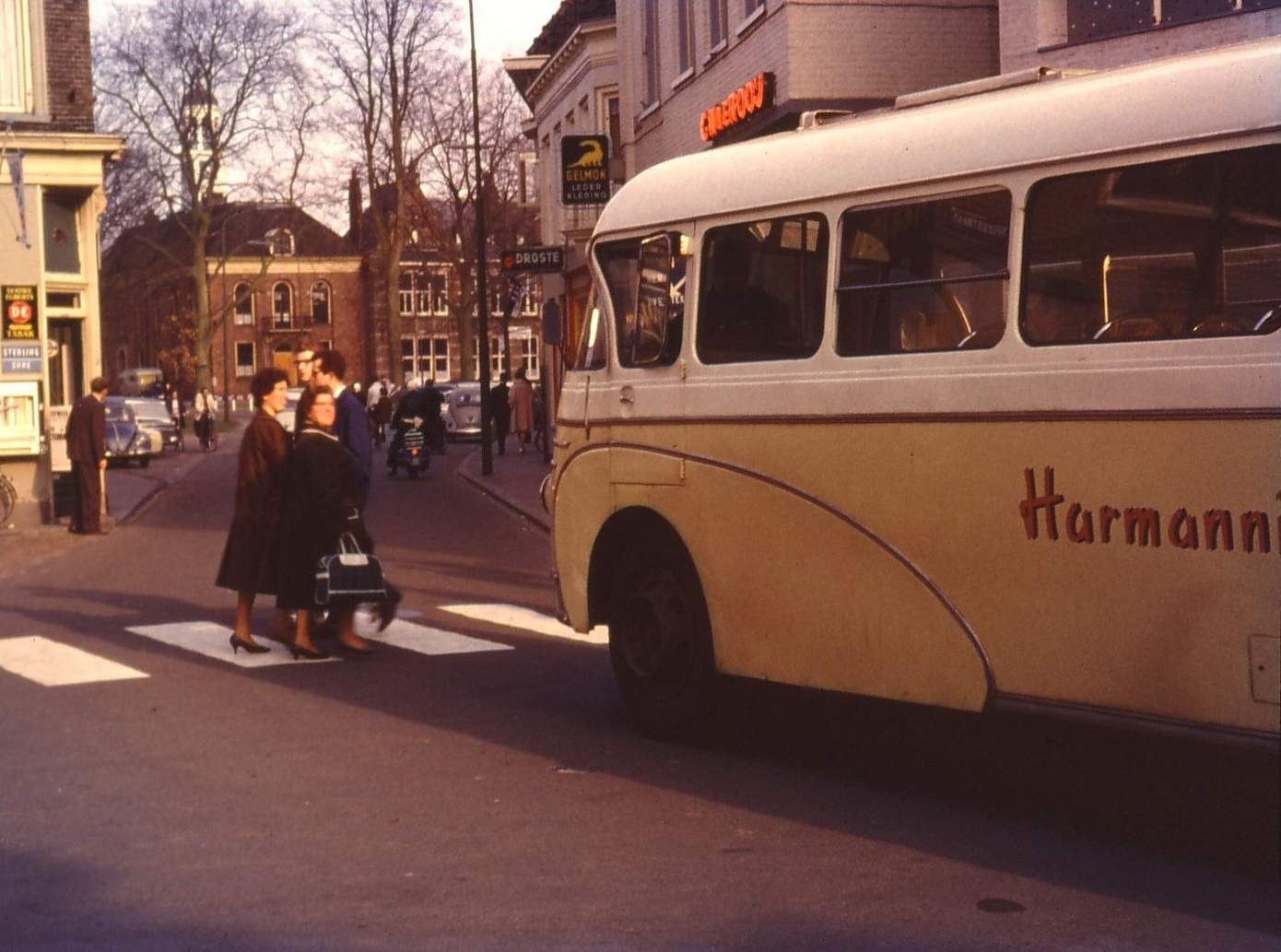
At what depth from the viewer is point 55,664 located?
12.4 metres

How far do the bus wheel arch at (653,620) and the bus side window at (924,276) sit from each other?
1587 millimetres

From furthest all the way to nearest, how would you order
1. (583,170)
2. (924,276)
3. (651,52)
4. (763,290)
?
(583,170) → (651,52) → (763,290) → (924,276)

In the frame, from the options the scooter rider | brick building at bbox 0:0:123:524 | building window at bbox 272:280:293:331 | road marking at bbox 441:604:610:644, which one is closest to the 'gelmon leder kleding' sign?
brick building at bbox 0:0:123:524

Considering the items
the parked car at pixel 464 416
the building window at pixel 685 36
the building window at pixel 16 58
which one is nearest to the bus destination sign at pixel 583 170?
the building window at pixel 685 36

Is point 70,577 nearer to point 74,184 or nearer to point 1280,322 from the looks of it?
point 74,184

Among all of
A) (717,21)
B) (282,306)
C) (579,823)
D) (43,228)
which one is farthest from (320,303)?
(579,823)

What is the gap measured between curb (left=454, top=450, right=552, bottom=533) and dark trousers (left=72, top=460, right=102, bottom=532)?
5.22 metres

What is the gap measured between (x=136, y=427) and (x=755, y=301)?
3709cm

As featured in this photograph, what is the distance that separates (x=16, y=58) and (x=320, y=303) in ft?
268

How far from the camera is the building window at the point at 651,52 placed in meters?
31.0

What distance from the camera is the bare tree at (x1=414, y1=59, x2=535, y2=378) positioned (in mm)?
63312

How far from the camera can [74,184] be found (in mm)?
28516

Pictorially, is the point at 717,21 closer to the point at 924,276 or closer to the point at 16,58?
the point at 16,58

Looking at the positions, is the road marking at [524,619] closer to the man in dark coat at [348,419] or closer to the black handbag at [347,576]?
the black handbag at [347,576]
